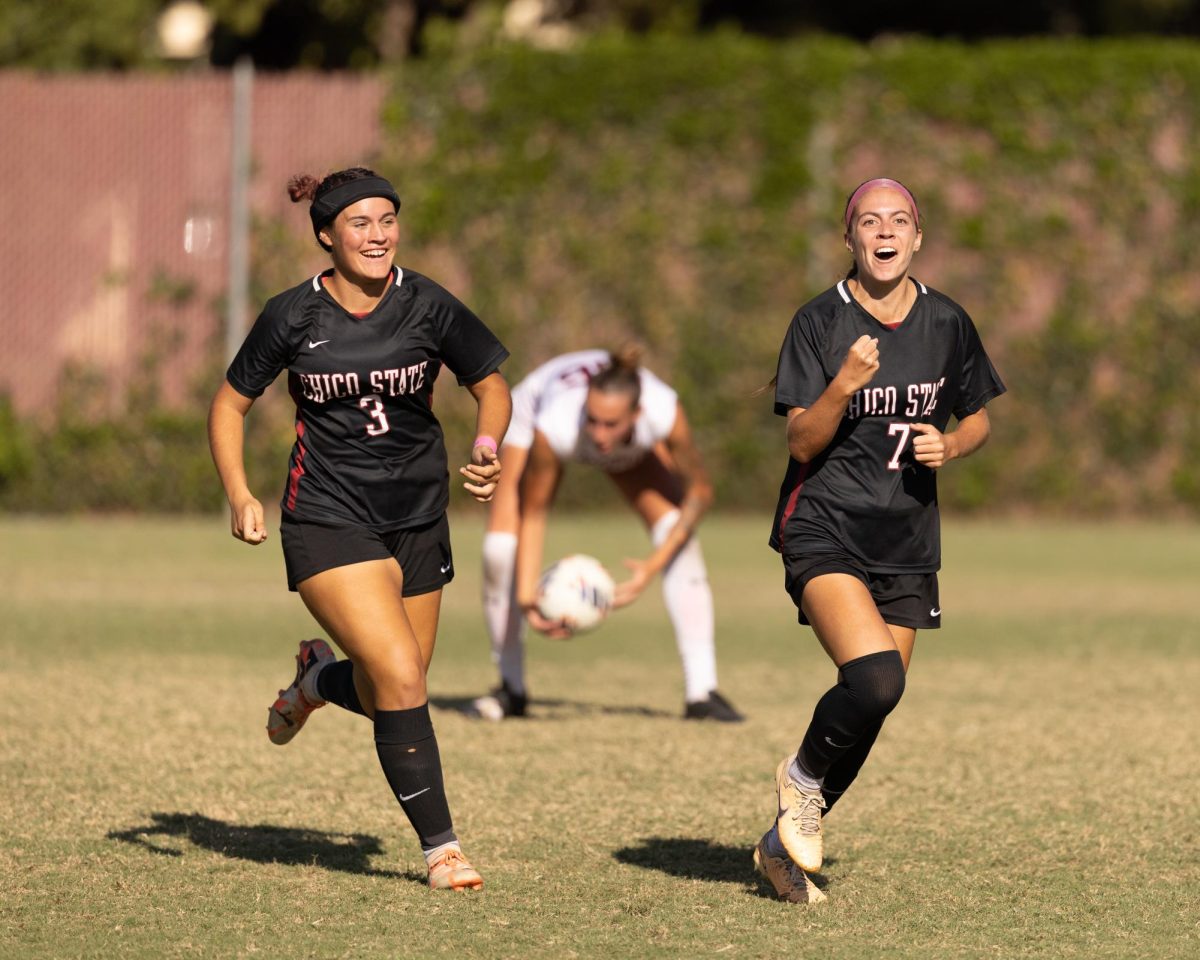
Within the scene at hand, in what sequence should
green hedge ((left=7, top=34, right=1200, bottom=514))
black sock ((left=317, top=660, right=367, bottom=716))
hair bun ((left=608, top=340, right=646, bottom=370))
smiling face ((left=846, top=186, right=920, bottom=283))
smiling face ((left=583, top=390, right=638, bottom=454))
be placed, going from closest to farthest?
smiling face ((left=846, top=186, right=920, bottom=283)) < black sock ((left=317, top=660, right=367, bottom=716)) < smiling face ((left=583, top=390, right=638, bottom=454)) < hair bun ((left=608, top=340, right=646, bottom=370)) < green hedge ((left=7, top=34, right=1200, bottom=514))

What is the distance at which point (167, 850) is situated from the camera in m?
6.23

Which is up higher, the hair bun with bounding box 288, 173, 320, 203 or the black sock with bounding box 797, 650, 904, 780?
the hair bun with bounding box 288, 173, 320, 203

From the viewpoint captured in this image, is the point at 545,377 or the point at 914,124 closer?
the point at 545,377

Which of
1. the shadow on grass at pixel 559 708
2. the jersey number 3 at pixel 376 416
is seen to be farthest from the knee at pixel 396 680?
the shadow on grass at pixel 559 708

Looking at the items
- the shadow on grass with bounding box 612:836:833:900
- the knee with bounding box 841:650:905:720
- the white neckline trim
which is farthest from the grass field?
the white neckline trim

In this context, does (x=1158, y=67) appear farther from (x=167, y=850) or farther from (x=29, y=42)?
(x=167, y=850)

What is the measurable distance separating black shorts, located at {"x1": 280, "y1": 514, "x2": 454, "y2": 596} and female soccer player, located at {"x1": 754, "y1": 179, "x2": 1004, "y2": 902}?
3.40 ft

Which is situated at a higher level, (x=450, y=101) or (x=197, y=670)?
(x=450, y=101)

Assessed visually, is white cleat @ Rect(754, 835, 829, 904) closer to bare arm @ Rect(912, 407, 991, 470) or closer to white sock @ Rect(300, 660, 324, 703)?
bare arm @ Rect(912, 407, 991, 470)

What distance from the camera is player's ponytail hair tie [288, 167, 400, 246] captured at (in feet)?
19.3

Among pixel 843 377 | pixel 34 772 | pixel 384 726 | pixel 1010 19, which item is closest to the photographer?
pixel 843 377

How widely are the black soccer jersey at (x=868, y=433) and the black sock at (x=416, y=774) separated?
3.86 ft

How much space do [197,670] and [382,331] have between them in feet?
15.8

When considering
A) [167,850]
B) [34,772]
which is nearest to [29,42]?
[34,772]
